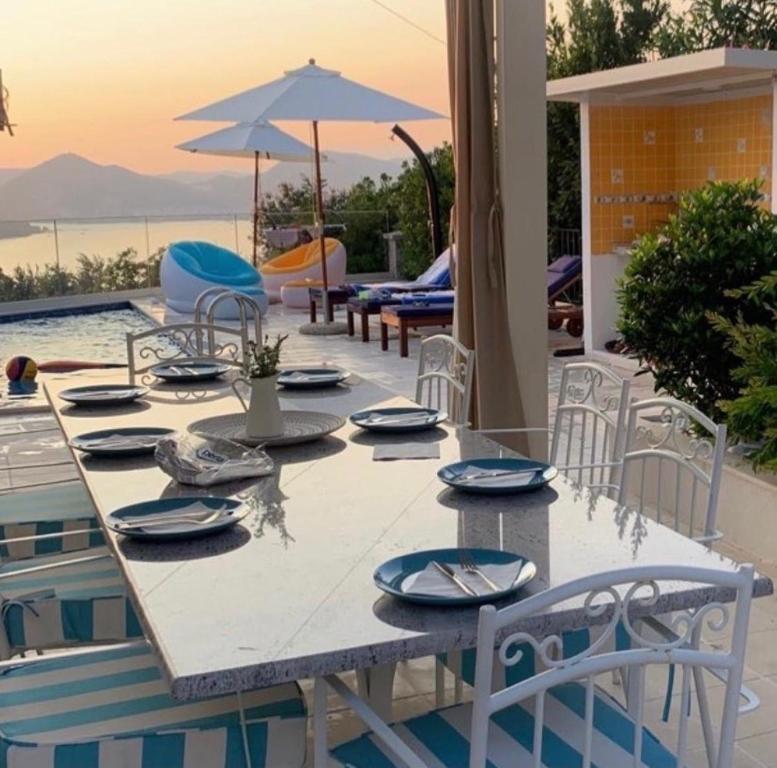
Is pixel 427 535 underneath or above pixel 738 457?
above

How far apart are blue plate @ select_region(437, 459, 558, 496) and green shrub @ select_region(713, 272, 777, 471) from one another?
1746 millimetres

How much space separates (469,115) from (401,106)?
18.2 feet

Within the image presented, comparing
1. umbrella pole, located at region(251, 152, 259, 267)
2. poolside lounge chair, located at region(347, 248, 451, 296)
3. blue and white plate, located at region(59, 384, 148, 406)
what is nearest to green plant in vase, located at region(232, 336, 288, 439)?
blue and white plate, located at region(59, 384, 148, 406)

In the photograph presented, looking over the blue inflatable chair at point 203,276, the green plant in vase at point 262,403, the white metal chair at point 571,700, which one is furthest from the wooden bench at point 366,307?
the white metal chair at point 571,700

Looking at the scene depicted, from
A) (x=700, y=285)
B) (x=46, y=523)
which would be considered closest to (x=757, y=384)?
(x=700, y=285)

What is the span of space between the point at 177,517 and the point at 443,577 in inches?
24.5

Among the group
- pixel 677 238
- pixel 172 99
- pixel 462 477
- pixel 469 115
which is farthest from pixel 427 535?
pixel 172 99

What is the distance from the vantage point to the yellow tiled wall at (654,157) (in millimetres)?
8773

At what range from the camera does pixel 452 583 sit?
1.76 meters

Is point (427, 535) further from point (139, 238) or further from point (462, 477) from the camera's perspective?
point (139, 238)

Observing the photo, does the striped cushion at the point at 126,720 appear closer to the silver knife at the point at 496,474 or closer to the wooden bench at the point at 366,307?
the silver knife at the point at 496,474

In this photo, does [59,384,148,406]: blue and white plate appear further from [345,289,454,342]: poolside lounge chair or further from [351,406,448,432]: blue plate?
[345,289,454,342]: poolside lounge chair

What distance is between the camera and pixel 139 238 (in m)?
14.8

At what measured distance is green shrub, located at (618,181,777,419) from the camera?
4582 millimetres
